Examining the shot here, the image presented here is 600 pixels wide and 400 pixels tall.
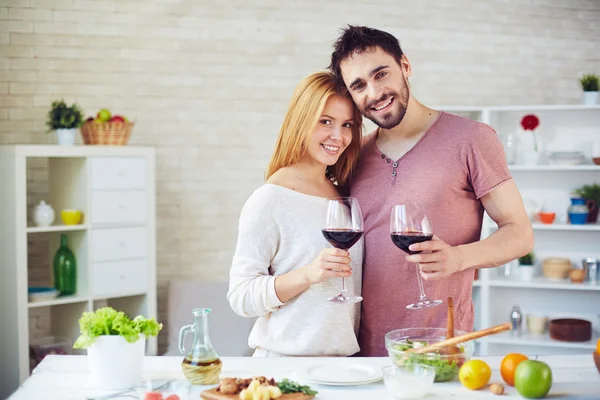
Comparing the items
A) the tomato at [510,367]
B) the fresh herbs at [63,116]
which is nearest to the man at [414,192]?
the tomato at [510,367]

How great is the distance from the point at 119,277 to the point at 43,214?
0.57 metres

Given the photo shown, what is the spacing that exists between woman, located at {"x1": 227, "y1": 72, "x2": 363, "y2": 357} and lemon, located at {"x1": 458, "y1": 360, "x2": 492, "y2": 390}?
483 mm

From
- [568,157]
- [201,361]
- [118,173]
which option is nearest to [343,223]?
[201,361]

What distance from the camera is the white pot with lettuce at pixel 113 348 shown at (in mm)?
1968

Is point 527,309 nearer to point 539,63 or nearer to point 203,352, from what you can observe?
point 539,63

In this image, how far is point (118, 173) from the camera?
174 inches

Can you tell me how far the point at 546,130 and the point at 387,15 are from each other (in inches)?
55.1

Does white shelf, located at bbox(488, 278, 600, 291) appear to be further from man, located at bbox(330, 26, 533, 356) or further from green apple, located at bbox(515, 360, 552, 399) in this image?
green apple, located at bbox(515, 360, 552, 399)

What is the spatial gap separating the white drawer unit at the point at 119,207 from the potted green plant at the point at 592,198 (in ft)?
9.68

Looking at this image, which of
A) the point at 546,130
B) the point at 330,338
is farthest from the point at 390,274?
the point at 546,130

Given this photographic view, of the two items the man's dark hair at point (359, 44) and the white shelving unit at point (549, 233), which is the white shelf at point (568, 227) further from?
the man's dark hair at point (359, 44)

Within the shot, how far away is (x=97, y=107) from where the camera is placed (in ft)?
16.0

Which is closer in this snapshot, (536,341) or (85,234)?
(85,234)

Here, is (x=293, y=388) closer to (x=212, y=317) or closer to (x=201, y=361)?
(x=201, y=361)
